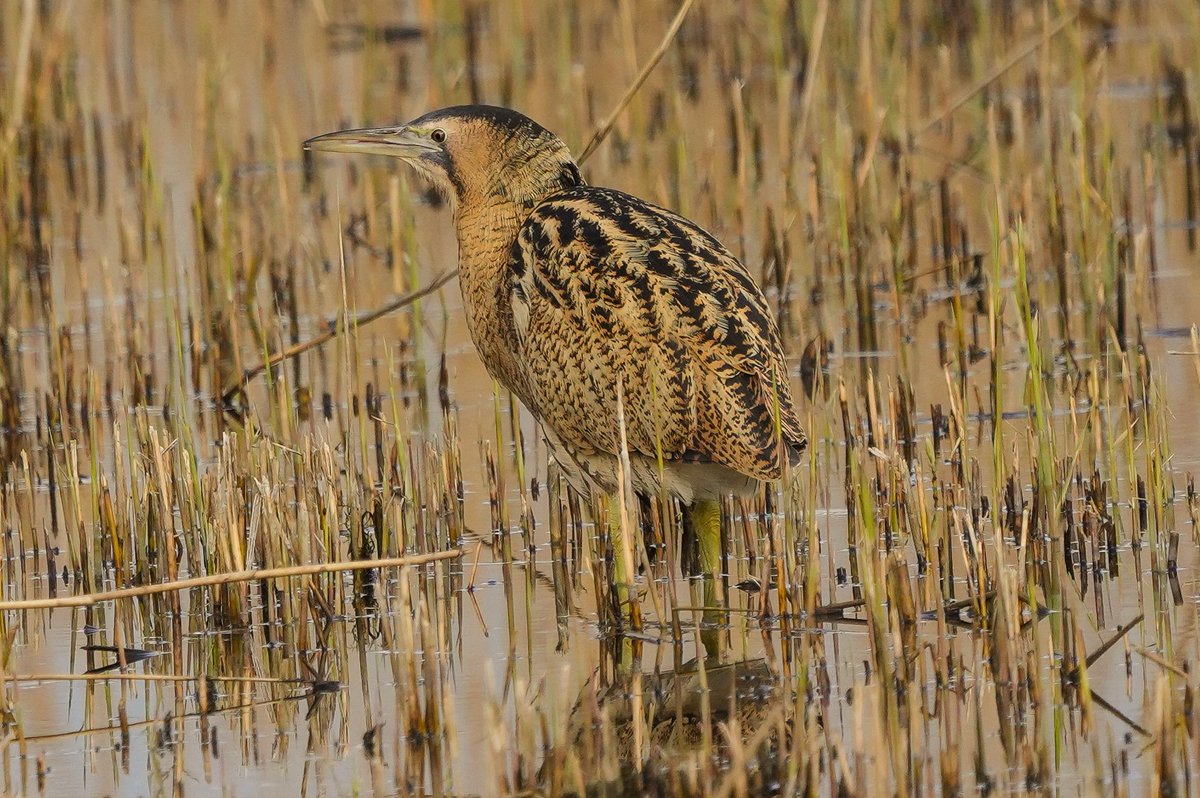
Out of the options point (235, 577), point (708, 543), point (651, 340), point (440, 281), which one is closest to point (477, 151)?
point (440, 281)

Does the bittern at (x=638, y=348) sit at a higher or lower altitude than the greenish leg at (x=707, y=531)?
higher

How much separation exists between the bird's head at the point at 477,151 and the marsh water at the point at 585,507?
0.60 m

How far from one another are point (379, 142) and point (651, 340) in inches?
58.4

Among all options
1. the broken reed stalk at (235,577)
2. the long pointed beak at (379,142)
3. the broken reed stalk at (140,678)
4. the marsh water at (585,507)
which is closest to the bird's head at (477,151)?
the long pointed beak at (379,142)

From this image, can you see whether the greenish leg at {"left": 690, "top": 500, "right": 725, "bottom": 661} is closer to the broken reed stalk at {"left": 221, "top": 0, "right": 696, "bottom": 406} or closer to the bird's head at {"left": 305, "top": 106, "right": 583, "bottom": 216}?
the bird's head at {"left": 305, "top": 106, "right": 583, "bottom": 216}

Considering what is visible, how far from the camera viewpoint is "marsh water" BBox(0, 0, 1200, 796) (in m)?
4.38

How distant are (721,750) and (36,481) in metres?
3.46

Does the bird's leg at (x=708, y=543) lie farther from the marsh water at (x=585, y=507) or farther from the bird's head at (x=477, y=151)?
Answer: the bird's head at (x=477, y=151)

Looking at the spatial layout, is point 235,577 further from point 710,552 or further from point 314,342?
point 314,342

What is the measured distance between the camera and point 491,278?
241 inches

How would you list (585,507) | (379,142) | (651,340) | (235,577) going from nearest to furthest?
(235,577) < (651,340) < (585,507) < (379,142)

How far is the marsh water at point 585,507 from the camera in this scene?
4379mm

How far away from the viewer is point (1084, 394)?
7234mm

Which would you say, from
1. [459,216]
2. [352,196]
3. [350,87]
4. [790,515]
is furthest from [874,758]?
[350,87]
